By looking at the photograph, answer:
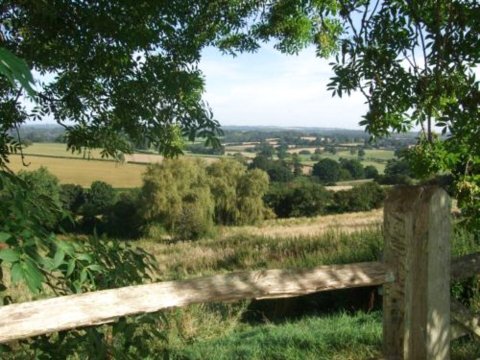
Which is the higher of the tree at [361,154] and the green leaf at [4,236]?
the green leaf at [4,236]

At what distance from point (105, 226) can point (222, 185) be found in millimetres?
10723

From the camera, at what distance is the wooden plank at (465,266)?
322cm

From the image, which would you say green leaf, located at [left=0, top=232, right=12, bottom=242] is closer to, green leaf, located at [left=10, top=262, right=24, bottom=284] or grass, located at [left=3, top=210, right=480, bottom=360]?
green leaf, located at [left=10, top=262, right=24, bottom=284]

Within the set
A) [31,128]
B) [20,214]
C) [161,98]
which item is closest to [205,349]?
[31,128]

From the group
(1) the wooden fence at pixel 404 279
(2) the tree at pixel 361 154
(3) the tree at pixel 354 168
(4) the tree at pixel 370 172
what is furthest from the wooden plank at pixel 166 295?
(3) the tree at pixel 354 168

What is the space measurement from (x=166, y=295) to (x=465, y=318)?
207cm

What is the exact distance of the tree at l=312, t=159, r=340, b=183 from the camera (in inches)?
2301

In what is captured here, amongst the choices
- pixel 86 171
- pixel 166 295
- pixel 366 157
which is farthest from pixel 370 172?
pixel 166 295

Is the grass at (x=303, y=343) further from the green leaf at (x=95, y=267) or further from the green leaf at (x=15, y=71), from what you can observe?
the green leaf at (x=15, y=71)

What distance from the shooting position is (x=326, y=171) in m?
58.4

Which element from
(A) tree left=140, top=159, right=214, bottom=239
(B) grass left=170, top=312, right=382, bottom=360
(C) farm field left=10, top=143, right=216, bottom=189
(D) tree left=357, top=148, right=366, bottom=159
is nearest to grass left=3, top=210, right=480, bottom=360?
(B) grass left=170, top=312, right=382, bottom=360

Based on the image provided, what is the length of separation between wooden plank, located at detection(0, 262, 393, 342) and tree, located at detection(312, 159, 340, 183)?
5590 centimetres

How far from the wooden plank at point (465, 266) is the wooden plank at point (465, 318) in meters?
0.17

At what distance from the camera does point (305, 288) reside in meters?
2.56
